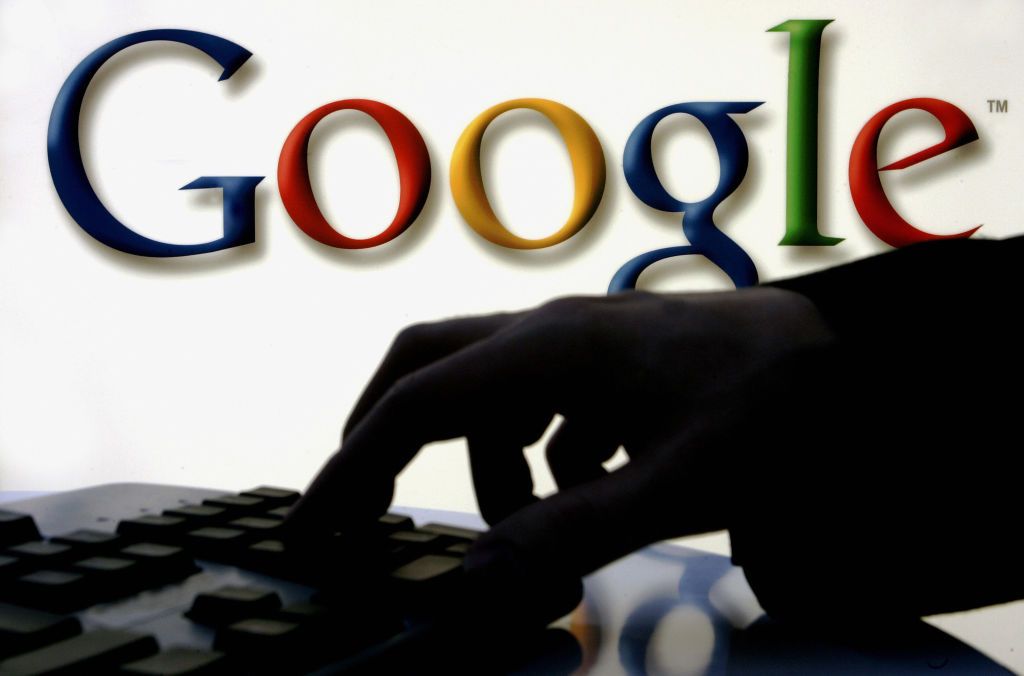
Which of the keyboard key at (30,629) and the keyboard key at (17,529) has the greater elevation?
the keyboard key at (30,629)

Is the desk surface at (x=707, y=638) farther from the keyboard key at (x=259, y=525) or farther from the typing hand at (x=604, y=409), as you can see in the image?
the keyboard key at (x=259, y=525)

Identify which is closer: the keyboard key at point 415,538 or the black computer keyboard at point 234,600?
the black computer keyboard at point 234,600

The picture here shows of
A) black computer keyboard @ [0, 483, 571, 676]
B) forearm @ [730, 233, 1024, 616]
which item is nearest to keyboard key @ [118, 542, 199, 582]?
black computer keyboard @ [0, 483, 571, 676]

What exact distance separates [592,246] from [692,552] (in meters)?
0.88

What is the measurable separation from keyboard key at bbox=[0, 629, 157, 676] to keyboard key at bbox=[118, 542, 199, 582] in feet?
0.26

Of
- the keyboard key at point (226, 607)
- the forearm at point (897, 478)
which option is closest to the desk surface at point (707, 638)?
the forearm at point (897, 478)

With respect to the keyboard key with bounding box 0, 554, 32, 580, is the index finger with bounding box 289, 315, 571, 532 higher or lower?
higher

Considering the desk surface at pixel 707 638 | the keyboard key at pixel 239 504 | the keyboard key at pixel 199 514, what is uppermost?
the keyboard key at pixel 199 514

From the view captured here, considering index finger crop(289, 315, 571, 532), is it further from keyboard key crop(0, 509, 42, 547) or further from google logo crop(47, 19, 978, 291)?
google logo crop(47, 19, 978, 291)

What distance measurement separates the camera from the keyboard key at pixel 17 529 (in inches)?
16.4

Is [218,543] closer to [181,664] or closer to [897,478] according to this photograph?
[181,664]

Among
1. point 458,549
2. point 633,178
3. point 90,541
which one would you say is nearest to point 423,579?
point 458,549

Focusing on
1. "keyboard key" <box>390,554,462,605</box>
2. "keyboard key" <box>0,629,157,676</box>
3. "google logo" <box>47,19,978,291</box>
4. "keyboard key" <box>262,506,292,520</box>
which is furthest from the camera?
"google logo" <box>47,19,978,291</box>

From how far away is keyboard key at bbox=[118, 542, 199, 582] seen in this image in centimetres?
38
